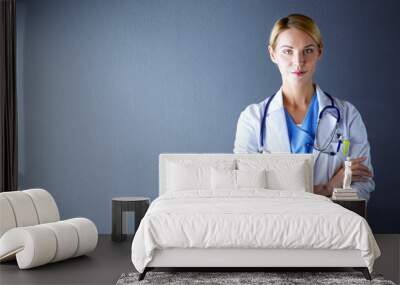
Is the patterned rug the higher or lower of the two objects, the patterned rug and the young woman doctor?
the lower

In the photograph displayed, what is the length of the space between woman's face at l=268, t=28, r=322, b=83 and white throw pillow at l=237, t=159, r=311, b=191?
96cm

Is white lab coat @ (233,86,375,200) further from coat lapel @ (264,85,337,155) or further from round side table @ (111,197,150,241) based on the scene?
round side table @ (111,197,150,241)

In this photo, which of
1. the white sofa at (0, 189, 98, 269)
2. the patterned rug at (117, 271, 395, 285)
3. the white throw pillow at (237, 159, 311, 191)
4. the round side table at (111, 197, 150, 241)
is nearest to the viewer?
the patterned rug at (117, 271, 395, 285)

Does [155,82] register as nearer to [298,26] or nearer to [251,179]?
[298,26]

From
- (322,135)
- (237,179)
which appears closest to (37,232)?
(237,179)

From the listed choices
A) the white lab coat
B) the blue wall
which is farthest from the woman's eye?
the white lab coat

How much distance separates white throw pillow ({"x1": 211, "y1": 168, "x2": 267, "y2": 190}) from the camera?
6180 mm

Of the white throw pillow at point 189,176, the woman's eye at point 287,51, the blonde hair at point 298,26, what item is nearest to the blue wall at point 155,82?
the blonde hair at point 298,26

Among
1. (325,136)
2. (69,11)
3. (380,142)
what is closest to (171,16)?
(69,11)

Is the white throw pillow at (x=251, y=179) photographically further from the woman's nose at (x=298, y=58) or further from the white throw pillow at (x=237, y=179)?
the woman's nose at (x=298, y=58)

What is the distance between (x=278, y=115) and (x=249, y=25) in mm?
1057

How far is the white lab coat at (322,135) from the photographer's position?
22.5 ft

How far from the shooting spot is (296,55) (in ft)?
22.6

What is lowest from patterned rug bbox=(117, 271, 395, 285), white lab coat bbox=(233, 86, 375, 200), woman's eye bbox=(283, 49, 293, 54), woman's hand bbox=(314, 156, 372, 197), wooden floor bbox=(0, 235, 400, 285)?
wooden floor bbox=(0, 235, 400, 285)
